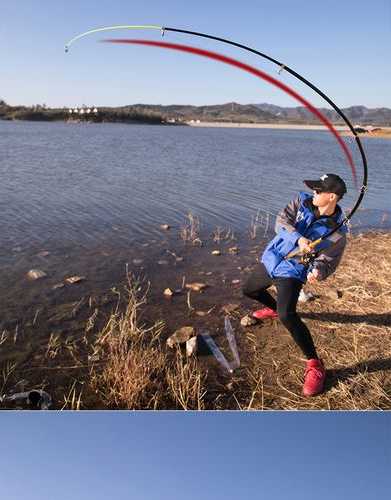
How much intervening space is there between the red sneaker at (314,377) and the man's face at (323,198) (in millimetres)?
1355

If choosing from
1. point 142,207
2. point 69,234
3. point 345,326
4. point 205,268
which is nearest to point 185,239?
point 205,268

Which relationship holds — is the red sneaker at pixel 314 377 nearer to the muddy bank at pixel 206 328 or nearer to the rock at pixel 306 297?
the muddy bank at pixel 206 328

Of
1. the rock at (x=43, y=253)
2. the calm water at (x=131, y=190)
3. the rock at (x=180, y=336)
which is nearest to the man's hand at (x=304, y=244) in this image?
the rock at (x=180, y=336)

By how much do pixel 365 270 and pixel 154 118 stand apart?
42747mm

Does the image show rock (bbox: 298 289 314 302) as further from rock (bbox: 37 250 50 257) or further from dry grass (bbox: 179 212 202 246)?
rock (bbox: 37 250 50 257)

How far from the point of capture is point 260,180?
15.9 m

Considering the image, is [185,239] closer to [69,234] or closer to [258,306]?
[69,234]

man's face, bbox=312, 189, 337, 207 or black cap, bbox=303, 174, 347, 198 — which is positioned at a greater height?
black cap, bbox=303, 174, 347, 198

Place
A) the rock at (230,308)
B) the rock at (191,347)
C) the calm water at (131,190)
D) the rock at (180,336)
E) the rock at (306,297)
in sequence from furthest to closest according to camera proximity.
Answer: the calm water at (131,190) → the rock at (306,297) → the rock at (230,308) → the rock at (180,336) → the rock at (191,347)

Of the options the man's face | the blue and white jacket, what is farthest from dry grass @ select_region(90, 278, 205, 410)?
the man's face

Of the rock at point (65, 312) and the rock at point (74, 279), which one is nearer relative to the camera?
the rock at point (65, 312)

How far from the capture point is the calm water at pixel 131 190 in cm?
938

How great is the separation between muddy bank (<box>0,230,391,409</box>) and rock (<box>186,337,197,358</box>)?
134 millimetres

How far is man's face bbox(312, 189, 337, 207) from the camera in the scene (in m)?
3.73
